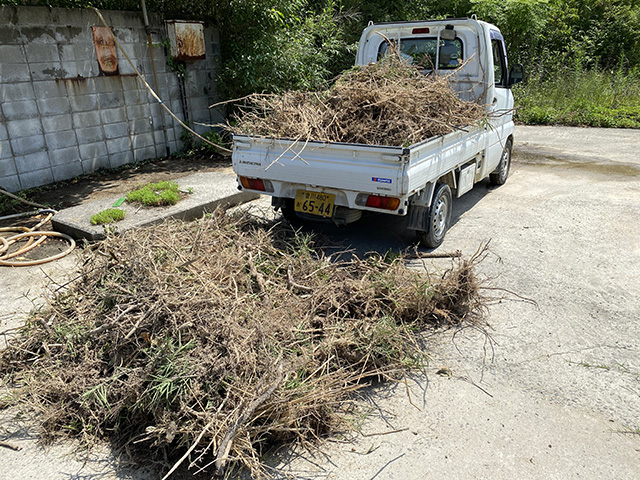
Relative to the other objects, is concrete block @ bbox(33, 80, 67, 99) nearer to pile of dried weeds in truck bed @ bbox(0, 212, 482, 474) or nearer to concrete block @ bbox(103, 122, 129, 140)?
concrete block @ bbox(103, 122, 129, 140)

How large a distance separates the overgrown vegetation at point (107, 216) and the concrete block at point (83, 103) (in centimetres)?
292

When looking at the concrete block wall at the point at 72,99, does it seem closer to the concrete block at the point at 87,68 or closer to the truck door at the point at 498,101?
the concrete block at the point at 87,68

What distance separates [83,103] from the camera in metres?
7.67

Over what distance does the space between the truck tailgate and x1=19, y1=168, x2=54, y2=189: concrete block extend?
154 inches

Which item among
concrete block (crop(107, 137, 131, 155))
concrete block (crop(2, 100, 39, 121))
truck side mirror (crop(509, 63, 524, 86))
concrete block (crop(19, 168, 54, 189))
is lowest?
concrete block (crop(19, 168, 54, 189))

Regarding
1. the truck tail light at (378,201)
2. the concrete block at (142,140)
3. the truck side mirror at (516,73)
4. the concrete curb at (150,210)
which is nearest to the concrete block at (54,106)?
the concrete block at (142,140)

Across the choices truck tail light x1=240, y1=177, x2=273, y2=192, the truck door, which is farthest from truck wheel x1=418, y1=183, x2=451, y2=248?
truck tail light x1=240, y1=177, x2=273, y2=192

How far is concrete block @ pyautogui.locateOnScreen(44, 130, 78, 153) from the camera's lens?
7.32 metres

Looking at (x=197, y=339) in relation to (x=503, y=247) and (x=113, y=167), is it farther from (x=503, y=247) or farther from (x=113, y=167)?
(x=113, y=167)

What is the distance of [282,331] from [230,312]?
0.37 meters

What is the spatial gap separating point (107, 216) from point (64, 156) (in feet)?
9.17

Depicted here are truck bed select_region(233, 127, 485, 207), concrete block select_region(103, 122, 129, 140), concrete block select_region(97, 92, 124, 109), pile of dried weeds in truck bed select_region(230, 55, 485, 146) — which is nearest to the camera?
truck bed select_region(233, 127, 485, 207)

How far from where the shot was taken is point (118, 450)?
280 centimetres

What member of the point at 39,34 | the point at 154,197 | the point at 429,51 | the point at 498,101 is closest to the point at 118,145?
the point at 39,34
